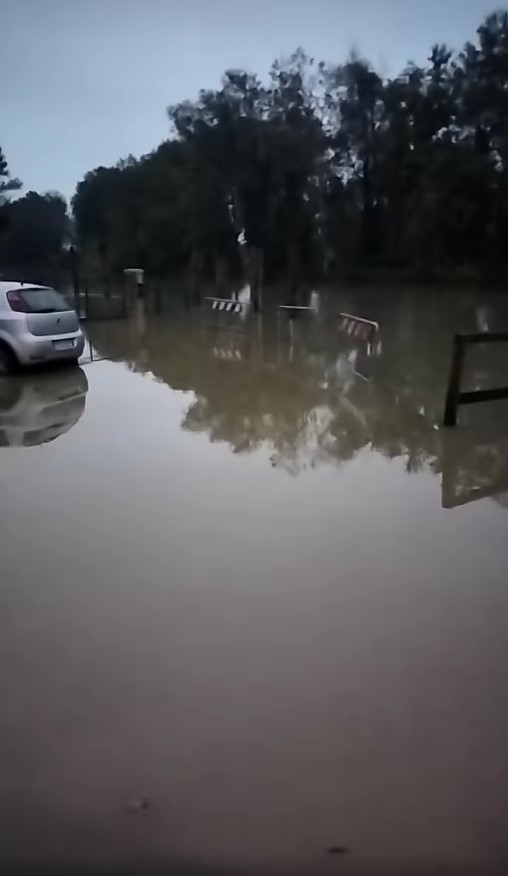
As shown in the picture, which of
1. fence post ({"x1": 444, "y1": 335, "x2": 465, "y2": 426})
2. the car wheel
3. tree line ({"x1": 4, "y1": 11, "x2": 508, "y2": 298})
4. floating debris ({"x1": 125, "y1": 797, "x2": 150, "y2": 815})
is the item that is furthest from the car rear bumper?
tree line ({"x1": 4, "y1": 11, "x2": 508, "y2": 298})

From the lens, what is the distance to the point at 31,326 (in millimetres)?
10727

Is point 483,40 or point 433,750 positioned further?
point 483,40

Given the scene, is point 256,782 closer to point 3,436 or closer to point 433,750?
point 433,750

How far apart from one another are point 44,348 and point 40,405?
2.02m

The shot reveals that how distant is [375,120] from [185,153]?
12.2 m

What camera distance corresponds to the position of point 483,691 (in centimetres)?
310

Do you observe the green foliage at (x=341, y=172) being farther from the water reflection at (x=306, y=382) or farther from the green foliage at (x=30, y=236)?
the water reflection at (x=306, y=382)

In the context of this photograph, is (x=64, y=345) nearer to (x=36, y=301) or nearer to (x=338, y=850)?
(x=36, y=301)

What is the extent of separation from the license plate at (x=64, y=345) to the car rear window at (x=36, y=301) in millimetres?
496

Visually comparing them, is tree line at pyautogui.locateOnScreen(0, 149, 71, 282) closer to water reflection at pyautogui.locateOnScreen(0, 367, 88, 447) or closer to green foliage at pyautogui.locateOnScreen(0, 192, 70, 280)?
green foliage at pyautogui.locateOnScreen(0, 192, 70, 280)

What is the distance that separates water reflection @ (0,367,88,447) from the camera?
7773mm

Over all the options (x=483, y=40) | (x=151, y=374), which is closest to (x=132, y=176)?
(x=483, y=40)

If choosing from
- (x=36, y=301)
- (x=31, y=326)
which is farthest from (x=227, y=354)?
(x=31, y=326)

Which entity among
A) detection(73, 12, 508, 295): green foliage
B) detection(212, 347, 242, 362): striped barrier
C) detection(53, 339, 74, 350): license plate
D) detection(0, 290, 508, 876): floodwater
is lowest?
detection(212, 347, 242, 362): striped barrier
